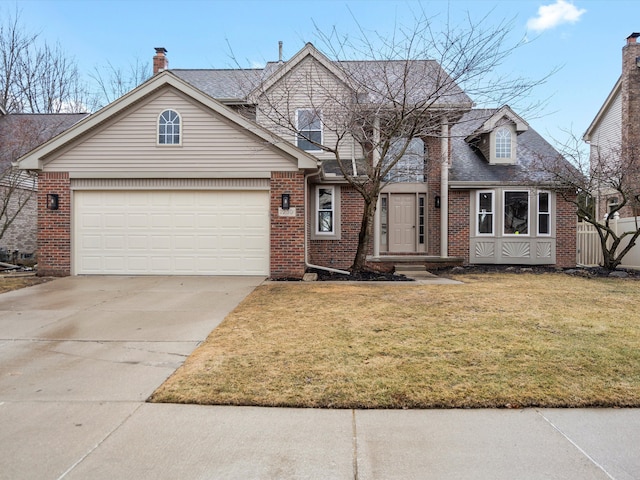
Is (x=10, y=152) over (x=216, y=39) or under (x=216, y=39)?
under

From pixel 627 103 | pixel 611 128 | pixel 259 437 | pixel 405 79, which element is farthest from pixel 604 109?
→ pixel 259 437

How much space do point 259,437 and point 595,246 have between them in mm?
15754

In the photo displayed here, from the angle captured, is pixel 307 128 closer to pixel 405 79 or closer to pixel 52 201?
pixel 405 79

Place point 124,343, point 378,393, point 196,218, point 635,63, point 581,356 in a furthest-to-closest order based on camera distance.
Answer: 1. point 635,63
2. point 196,218
3. point 124,343
4. point 581,356
5. point 378,393

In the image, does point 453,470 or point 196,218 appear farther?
point 196,218

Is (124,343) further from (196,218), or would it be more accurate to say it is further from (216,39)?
(216,39)

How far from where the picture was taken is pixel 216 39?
36.7ft

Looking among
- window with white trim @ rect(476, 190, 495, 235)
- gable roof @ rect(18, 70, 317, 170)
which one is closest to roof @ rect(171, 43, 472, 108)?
gable roof @ rect(18, 70, 317, 170)

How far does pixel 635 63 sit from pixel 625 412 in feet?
67.4

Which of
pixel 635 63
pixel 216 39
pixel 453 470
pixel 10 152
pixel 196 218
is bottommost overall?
pixel 453 470

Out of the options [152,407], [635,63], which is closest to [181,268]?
[152,407]

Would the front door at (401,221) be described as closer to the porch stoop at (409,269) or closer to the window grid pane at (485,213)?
the porch stoop at (409,269)

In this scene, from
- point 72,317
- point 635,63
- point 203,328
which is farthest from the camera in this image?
point 635,63

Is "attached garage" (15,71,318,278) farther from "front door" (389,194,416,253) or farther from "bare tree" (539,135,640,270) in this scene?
"bare tree" (539,135,640,270)
